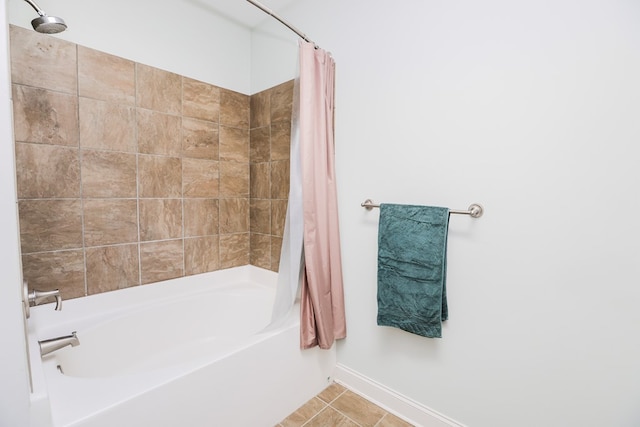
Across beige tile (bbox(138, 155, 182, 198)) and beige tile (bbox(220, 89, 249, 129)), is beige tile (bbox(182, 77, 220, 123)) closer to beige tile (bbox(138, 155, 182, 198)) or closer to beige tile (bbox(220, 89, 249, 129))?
beige tile (bbox(220, 89, 249, 129))

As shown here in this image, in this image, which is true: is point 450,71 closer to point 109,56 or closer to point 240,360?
point 240,360

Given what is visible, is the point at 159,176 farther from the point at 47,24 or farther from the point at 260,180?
the point at 47,24

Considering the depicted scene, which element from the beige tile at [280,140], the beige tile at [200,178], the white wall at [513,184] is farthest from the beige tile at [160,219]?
the white wall at [513,184]

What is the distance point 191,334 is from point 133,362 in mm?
334

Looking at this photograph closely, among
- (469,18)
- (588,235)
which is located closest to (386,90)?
(469,18)

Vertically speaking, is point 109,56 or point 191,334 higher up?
point 109,56

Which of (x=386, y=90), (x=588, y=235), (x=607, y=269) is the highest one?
(x=386, y=90)

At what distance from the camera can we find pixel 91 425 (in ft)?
2.87

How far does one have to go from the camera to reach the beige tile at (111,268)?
1577 mm

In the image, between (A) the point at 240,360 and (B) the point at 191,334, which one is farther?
(B) the point at 191,334

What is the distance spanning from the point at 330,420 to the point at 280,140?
5.58 feet

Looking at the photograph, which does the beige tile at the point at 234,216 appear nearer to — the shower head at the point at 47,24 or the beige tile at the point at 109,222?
the beige tile at the point at 109,222

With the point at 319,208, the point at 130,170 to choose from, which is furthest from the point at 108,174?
the point at 319,208

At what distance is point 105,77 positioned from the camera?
1.56 metres
